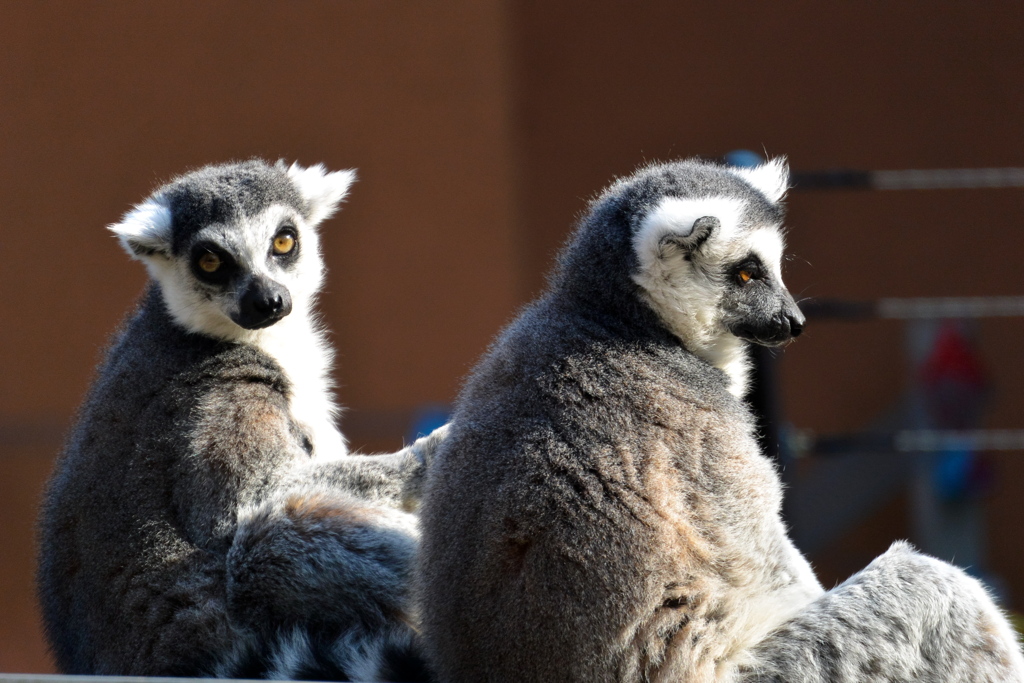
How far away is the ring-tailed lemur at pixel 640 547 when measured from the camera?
8.84ft

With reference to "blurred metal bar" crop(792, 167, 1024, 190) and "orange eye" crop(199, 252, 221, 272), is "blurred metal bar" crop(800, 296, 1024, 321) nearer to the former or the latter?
"blurred metal bar" crop(792, 167, 1024, 190)

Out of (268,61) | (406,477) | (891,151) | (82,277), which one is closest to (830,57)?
(891,151)

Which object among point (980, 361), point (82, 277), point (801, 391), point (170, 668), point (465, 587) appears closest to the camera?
point (465, 587)

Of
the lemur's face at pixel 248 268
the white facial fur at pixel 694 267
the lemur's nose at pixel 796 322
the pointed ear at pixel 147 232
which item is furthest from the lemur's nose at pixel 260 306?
the lemur's nose at pixel 796 322

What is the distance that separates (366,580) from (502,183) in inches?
267

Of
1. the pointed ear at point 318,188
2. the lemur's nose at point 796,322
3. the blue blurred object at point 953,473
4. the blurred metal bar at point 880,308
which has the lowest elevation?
the lemur's nose at point 796,322

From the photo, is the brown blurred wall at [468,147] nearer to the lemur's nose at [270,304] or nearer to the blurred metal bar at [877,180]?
the blurred metal bar at [877,180]

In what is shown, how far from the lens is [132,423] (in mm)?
3646

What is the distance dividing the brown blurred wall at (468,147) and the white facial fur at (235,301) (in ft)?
15.3

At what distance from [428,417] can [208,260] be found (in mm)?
4321

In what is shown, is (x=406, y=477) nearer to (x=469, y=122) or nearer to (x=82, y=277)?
(x=82, y=277)

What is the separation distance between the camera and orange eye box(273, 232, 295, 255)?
4145 mm

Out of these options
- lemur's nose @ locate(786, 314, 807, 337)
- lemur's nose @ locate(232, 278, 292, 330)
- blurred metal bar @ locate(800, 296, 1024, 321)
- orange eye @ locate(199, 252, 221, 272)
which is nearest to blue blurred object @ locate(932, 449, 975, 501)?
blurred metal bar @ locate(800, 296, 1024, 321)

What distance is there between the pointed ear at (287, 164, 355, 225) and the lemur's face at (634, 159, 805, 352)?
5.53ft
